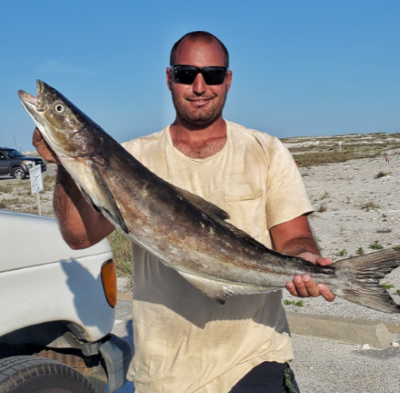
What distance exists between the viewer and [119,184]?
2.65m

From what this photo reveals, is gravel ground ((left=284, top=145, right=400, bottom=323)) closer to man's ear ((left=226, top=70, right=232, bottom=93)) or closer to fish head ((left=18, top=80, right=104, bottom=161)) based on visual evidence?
man's ear ((left=226, top=70, right=232, bottom=93))

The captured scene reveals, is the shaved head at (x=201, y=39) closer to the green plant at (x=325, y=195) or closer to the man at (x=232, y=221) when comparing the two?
the man at (x=232, y=221)

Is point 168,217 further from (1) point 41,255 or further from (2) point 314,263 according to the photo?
(1) point 41,255

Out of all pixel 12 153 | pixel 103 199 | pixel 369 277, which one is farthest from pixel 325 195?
pixel 12 153

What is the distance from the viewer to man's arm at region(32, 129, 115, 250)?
9.41ft

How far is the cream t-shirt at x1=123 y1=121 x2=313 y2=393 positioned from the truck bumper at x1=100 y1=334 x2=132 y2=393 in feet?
1.32

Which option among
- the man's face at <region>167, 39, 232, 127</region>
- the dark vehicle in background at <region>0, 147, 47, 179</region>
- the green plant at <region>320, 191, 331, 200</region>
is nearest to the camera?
the man's face at <region>167, 39, 232, 127</region>

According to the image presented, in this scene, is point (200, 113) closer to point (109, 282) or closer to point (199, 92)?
point (199, 92)

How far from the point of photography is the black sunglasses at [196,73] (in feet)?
10.3

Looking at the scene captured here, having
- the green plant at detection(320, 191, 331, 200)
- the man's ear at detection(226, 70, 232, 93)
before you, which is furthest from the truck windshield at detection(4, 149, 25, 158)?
the man's ear at detection(226, 70, 232, 93)

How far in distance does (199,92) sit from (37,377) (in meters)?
1.88

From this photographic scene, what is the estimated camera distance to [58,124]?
2.69 m

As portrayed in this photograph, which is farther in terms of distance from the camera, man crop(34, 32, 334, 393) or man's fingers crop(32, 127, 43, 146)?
man crop(34, 32, 334, 393)

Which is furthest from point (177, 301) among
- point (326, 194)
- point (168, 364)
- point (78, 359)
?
point (326, 194)
